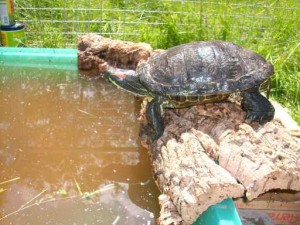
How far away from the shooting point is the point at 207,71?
2.62 meters

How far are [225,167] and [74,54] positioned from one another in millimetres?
2114

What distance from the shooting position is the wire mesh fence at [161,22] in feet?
13.4

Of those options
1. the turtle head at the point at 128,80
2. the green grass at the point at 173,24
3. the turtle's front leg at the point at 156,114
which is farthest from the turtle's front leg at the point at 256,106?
the green grass at the point at 173,24

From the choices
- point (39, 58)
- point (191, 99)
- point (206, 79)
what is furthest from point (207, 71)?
point (39, 58)

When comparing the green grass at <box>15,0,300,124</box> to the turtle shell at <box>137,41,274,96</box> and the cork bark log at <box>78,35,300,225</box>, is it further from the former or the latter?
the cork bark log at <box>78,35,300,225</box>

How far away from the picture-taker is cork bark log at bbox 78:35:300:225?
1979mm

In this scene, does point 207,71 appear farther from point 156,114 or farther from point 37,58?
point 37,58

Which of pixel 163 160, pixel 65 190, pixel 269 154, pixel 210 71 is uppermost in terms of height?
pixel 210 71

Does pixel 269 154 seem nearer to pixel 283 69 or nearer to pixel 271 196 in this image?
pixel 271 196

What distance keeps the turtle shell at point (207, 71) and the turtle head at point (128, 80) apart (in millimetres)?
163

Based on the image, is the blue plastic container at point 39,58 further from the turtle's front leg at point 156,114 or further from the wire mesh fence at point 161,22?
the turtle's front leg at point 156,114

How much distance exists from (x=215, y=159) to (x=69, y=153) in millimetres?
1021

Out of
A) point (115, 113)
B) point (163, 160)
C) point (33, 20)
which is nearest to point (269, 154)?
point (163, 160)

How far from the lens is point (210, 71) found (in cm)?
261
